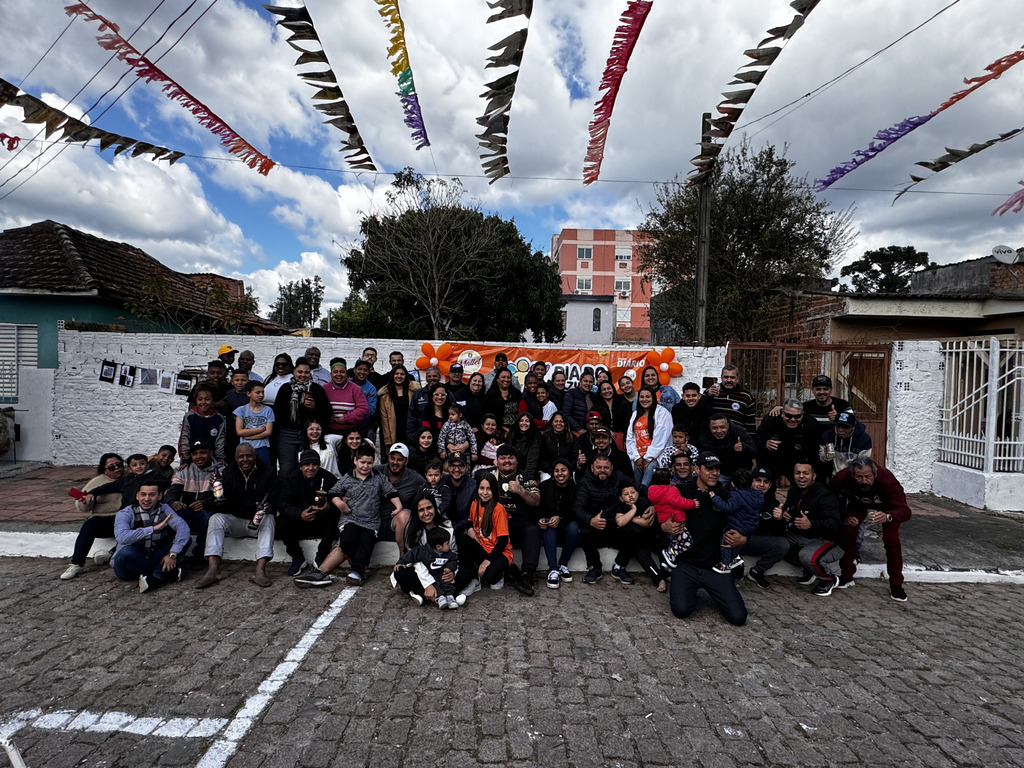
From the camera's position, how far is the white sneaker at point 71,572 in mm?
4980

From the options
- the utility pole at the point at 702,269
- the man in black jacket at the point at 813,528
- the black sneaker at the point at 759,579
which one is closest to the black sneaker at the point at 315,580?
the black sneaker at the point at 759,579

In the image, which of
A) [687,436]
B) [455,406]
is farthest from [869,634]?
[455,406]

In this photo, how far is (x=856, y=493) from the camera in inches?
204

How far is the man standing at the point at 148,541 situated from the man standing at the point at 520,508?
9.49 feet

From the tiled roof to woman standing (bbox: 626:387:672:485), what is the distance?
28.3 feet

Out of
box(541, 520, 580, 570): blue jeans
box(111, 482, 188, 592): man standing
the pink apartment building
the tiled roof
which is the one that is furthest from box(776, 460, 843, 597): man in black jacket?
the pink apartment building

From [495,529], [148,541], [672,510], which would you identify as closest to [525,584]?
[495,529]

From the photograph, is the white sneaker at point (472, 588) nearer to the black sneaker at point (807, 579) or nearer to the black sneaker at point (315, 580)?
the black sneaker at point (315, 580)

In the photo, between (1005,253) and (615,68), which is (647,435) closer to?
(615,68)

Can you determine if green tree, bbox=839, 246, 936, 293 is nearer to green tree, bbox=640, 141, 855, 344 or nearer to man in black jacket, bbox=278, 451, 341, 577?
green tree, bbox=640, 141, 855, 344

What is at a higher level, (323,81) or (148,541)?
(323,81)

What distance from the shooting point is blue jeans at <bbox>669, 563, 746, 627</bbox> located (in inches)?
173

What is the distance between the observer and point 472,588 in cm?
486

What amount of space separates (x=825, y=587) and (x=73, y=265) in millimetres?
13606
